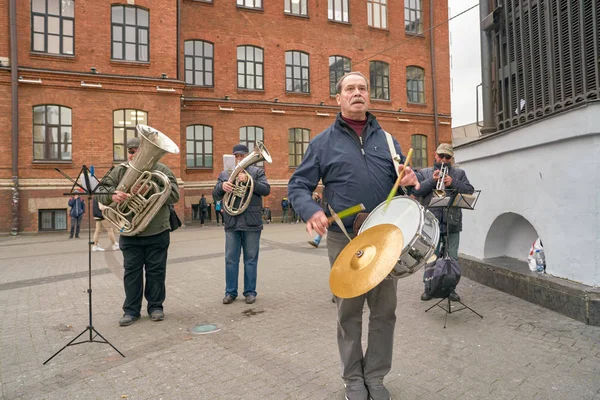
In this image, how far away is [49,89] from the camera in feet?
57.2

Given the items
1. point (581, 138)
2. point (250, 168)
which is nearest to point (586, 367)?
point (581, 138)

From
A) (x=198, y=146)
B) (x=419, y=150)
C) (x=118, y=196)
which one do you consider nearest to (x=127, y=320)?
(x=118, y=196)

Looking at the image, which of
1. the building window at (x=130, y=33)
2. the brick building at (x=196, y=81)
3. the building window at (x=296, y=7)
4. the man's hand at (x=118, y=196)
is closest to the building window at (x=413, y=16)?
the brick building at (x=196, y=81)

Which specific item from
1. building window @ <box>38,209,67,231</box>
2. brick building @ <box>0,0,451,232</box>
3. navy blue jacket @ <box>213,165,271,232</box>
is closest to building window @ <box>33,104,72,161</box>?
brick building @ <box>0,0,451,232</box>

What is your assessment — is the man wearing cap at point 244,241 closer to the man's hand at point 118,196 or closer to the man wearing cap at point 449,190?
the man's hand at point 118,196

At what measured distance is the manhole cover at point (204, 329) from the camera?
14.5 ft

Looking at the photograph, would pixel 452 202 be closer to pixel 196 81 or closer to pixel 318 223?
pixel 318 223

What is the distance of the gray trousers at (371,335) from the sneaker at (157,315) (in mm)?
2774

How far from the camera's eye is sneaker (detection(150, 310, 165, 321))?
484cm

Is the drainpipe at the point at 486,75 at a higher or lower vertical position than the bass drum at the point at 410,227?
higher

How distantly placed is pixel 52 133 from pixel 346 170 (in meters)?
18.6

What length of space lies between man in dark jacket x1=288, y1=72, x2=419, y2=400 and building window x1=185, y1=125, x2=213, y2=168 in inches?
772

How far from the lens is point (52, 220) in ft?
58.0

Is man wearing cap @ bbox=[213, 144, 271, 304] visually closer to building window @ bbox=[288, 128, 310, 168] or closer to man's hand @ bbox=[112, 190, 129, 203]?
man's hand @ bbox=[112, 190, 129, 203]
